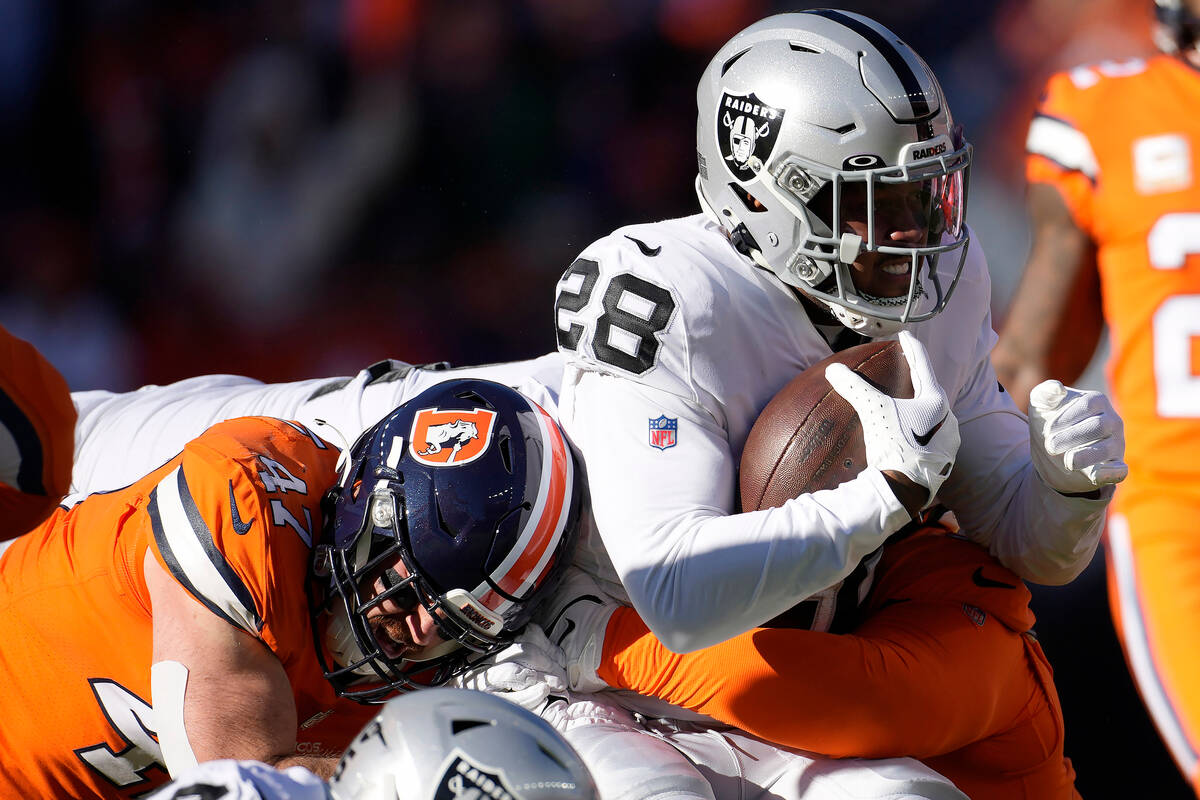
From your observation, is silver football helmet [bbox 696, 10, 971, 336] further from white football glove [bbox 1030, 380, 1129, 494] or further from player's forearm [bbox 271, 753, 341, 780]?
player's forearm [bbox 271, 753, 341, 780]

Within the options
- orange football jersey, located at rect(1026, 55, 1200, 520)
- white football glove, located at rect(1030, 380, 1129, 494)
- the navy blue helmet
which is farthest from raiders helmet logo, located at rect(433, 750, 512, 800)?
orange football jersey, located at rect(1026, 55, 1200, 520)

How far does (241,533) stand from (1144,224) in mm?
2090

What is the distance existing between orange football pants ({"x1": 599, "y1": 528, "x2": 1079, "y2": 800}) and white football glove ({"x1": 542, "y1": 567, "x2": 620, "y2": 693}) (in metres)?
0.02

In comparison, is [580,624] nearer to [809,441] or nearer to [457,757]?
[809,441]

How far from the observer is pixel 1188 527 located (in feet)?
8.55

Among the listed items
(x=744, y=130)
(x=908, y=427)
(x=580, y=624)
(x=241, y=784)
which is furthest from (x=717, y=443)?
(x=241, y=784)

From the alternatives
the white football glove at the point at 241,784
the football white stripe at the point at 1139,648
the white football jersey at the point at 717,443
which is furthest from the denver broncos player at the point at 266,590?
the football white stripe at the point at 1139,648

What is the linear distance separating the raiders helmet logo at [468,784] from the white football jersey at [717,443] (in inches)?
21.2

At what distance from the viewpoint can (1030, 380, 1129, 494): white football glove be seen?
6.58ft

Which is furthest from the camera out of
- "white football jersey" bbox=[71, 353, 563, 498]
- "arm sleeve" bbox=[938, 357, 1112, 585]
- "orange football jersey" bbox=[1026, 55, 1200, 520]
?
"white football jersey" bbox=[71, 353, 563, 498]

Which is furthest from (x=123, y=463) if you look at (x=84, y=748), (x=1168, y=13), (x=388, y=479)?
(x=1168, y=13)

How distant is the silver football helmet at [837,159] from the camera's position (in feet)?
6.81

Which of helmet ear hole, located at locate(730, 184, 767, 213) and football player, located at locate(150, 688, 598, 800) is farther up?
helmet ear hole, located at locate(730, 184, 767, 213)

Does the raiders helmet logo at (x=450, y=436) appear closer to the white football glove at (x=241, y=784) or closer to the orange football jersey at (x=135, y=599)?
the orange football jersey at (x=135, y=599)
